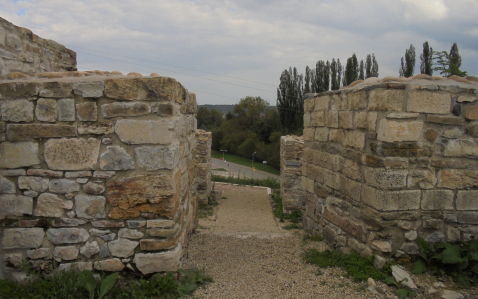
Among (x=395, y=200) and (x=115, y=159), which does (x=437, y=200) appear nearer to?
(x=395, y=200)

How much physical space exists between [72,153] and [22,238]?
920 mm

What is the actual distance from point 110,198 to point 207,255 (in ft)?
5.36

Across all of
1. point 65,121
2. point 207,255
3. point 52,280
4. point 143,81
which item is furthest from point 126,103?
point 207,255

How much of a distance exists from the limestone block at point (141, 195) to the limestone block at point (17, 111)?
96 cm

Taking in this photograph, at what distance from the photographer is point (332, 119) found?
4.40m

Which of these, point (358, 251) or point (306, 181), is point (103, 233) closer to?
point (358, 251)

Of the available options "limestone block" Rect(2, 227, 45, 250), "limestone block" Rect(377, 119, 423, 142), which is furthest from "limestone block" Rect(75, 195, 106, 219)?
"limestone block" Rect(377, 119, 423, 142)

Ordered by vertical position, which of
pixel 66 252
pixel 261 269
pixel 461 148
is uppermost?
pixel 461 148

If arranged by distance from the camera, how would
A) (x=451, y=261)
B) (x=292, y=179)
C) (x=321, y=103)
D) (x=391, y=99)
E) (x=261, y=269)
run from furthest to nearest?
(x=292, y=179)
(x=321, y=103)
(x=261, y=269)
(x=391, y=99)
(x=451, y=261)

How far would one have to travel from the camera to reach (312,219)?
502 centimetres

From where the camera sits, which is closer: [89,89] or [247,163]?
[89,89]

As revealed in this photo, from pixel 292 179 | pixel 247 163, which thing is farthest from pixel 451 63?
pixel 247 163

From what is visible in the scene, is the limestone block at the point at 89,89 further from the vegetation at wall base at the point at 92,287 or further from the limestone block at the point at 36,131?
the vegetation at wall base at the point at 92,287

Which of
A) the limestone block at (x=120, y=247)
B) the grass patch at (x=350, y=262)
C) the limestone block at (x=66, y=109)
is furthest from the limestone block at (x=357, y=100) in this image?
the limestone block at (x=66, y=109)
